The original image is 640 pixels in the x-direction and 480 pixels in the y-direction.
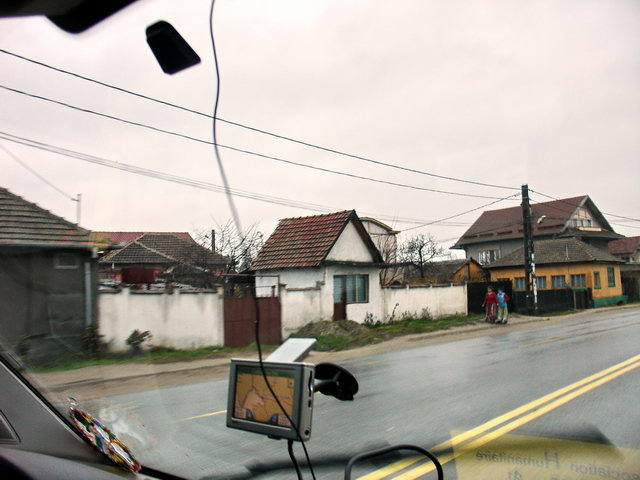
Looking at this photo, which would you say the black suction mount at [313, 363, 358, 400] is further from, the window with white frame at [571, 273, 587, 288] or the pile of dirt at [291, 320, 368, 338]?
the window with white frame at [571, 273, 587, 288]

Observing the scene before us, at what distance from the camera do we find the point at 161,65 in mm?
1858

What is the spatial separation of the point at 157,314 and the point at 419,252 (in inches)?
49.1

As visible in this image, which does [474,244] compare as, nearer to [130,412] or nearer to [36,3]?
[130,412]

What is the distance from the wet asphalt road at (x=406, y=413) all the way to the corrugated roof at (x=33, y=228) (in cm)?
79

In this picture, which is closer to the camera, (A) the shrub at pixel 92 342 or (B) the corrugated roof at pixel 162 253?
(B) the corrugated roof at pixel 162 253

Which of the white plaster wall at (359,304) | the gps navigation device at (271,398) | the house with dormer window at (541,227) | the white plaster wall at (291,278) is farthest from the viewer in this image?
the white plaster wall at (359,304)

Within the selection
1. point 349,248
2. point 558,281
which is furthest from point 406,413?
point 349,248

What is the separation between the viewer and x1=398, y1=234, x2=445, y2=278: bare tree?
2.38 metres

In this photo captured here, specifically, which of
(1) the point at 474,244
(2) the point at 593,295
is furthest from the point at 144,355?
(2) the point at 593,295

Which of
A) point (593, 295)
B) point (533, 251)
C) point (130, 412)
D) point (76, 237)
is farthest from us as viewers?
point (593, 295)

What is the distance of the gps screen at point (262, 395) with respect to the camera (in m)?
1.33

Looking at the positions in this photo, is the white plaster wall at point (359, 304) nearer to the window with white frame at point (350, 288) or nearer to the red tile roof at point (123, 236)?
the window with white frame at point (350, 288)

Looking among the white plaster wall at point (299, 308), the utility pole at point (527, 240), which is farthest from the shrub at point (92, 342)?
the utility pole at point (527, 240)

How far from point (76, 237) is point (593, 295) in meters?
3.80
